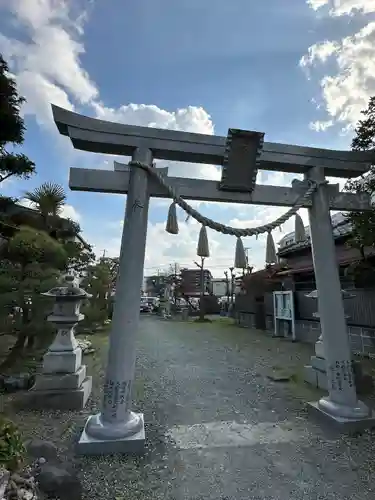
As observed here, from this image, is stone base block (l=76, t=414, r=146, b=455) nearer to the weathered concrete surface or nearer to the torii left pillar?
the torii left pillar

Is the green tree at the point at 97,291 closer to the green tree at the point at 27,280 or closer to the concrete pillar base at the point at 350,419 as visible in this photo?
the green tree at the point at 27,280

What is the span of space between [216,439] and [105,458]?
1.24 metres

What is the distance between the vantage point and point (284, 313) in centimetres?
1204

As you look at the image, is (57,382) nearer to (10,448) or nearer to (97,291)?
(10,448)

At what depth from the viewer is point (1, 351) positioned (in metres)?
6.39

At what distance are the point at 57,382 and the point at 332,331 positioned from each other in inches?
159

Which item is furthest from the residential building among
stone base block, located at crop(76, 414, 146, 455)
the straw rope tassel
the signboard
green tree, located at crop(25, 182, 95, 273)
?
stone base block, located at crop(76, 414, 146, 455)

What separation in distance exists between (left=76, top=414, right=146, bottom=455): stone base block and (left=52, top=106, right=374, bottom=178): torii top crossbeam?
318 cm

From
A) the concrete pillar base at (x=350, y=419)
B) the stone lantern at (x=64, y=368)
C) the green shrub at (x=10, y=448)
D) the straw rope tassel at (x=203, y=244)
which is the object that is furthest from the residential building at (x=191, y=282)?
the green shrub at (x=10, y=448)

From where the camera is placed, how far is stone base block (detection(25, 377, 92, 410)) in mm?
4402

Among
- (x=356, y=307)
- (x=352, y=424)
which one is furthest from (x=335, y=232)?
(x=352, y=424)

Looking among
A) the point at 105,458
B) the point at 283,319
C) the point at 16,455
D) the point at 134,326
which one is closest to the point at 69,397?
the point at 105,458

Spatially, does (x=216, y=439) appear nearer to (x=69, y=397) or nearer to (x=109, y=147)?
(x=69, y=397)

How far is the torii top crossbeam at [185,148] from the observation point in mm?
3461
